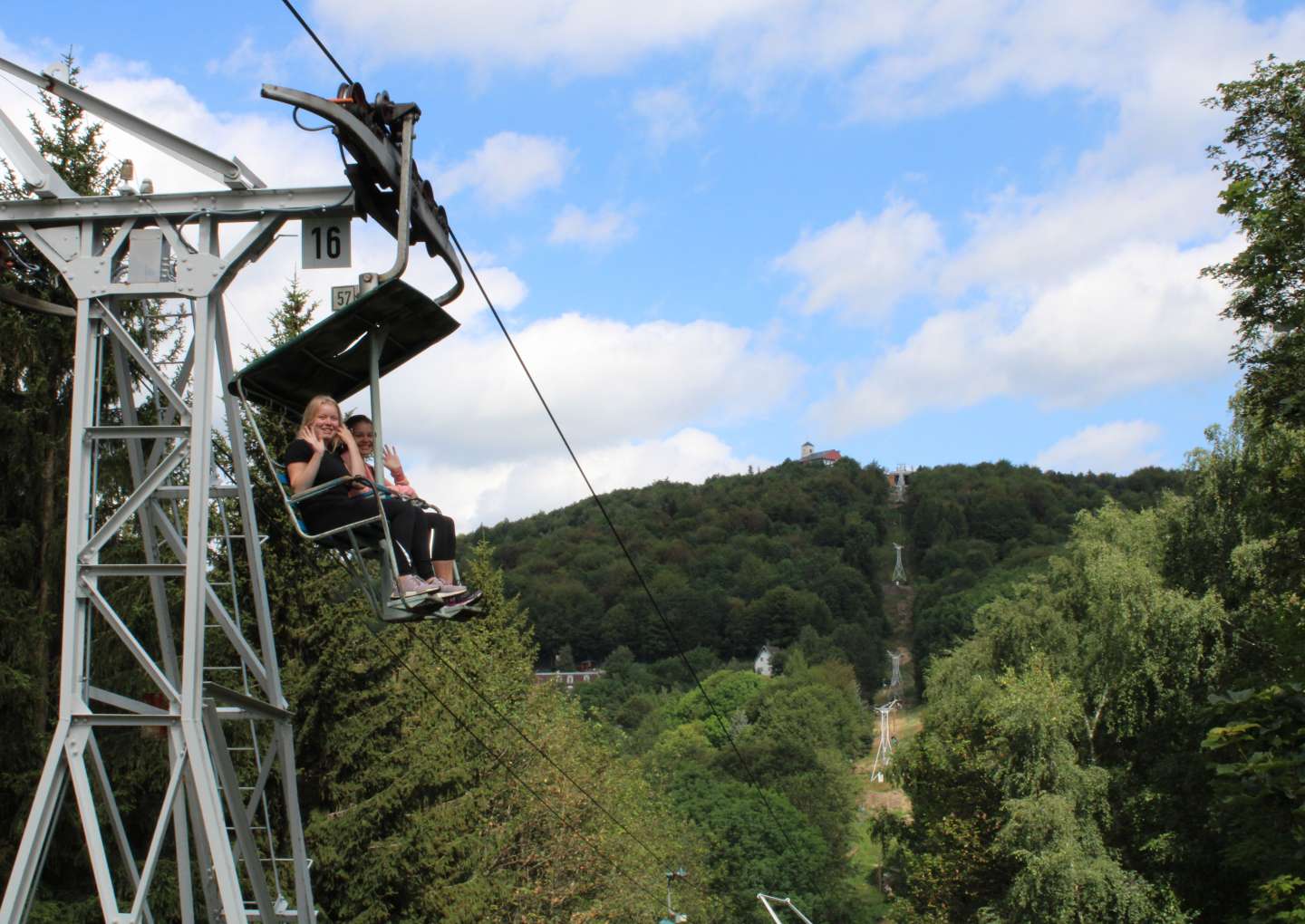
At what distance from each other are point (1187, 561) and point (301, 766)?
21183 millimetres

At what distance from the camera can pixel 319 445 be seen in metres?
7.23

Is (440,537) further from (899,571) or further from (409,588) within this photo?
(899,571)

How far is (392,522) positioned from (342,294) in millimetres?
1312

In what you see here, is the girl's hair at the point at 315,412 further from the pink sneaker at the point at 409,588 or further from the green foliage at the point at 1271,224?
the green foliage at the point at 1271,224

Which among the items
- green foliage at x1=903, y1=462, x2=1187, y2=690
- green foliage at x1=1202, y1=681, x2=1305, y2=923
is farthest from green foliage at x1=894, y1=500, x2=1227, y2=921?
green foliage at x1=903, y1=462, x2=1187, y2=690

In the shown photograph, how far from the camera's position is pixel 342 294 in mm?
7164

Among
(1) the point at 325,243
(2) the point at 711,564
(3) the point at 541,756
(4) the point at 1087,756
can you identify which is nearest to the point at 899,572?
(2) the point at 711,564

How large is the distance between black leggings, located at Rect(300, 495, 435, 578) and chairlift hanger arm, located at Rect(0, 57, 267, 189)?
178cm

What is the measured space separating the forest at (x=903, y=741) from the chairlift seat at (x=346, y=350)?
7.75 feet

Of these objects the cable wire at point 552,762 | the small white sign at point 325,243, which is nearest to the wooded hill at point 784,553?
the cable wire at point 552,762

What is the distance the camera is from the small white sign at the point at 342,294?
7133 mm

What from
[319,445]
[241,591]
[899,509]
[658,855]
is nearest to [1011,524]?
[899,509]

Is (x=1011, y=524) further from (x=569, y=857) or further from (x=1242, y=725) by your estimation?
(x=1242, y=725)

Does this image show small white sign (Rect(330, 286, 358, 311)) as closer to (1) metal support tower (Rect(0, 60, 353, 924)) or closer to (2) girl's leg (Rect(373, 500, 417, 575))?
(1) metal support tower (Rect(0, 60, 353, 924))
